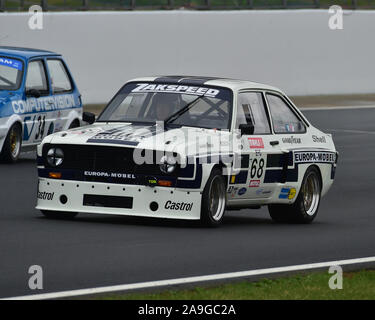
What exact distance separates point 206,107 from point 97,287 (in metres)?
4.40

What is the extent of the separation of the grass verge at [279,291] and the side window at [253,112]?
3.43 m

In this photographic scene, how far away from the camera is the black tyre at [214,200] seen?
37.1ft

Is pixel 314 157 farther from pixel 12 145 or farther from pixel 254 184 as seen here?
pixel 12 145

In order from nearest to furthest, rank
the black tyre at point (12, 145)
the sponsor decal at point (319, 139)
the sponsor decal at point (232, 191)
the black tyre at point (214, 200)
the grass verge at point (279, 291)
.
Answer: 1. the grass verge at point (279, 291)
2. the black tyre at point (214, 200)
3. the sponsor decal at point (232, 191)
4. the sponsor decal at point (319, 139)
5. the black tyre at point (12, 145)

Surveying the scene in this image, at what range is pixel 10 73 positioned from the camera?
18.4 metres

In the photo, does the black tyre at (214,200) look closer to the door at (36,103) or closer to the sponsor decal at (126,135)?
the sponsor decal at (126,135)

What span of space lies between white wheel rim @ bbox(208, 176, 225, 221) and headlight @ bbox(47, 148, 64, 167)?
4.80ft

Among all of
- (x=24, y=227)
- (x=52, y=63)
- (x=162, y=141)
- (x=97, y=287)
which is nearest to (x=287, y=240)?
(x=162, y=141)

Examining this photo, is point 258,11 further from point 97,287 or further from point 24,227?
point 97,287

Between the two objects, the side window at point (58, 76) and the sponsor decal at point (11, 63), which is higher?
the sponsor decal at point (11, 63)

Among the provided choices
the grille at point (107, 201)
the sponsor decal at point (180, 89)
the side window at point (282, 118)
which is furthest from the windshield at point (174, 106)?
the grille at point (107, 201)

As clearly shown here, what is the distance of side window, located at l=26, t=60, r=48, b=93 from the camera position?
18.6 meters

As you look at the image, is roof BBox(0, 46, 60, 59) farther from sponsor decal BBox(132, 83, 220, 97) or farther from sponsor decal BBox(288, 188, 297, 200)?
sponsor decal BBox(288, 188, 297, 200)

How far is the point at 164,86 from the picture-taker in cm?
1258
